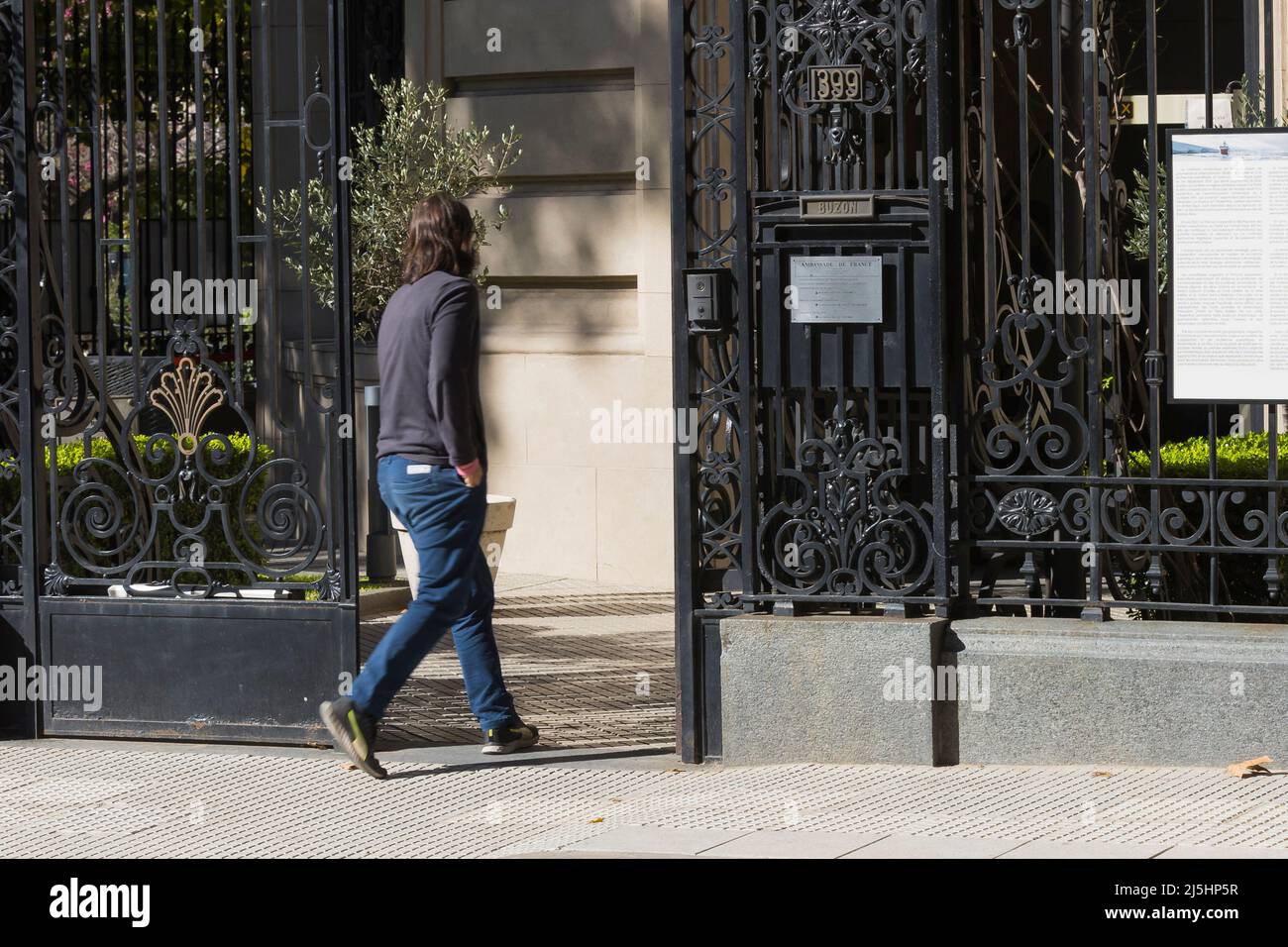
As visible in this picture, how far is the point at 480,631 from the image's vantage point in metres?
6.92

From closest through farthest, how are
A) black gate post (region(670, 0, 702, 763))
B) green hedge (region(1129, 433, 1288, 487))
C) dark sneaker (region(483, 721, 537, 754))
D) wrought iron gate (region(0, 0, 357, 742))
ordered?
black gate post (region(670, 0, 702, 763))
dark sneaker (region(483, 721, 537, 754))
wrought iron gate (region(0, 0, 357, 742))
green hedge (region(1129, 433, 1288, 487))

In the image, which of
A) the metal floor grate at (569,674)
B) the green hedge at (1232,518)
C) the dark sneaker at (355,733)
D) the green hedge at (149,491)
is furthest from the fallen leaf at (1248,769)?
the green hedge at (149,491)

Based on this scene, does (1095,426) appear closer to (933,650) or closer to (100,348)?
(933,650)

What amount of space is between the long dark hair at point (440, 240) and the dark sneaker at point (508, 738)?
1723mm

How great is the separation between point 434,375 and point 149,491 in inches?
62.7

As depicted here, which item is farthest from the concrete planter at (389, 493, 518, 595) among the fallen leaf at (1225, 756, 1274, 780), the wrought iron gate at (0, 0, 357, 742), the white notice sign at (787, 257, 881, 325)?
the fallen leaf at (1225, 756, 1274, 780)

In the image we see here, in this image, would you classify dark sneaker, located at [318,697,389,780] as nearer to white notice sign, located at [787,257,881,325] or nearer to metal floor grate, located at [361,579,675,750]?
metal floor grate, located at [361,579,675,750]

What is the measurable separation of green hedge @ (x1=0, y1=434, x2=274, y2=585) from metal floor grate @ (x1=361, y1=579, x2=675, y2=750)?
0.93 meters

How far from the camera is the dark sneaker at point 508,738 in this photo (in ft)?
23.1

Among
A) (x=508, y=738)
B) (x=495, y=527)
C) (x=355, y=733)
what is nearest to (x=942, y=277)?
(x=508, y=738)

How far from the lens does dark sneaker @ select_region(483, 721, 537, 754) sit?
7.05 meters

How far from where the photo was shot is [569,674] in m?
8.77

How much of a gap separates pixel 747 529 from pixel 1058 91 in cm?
195
